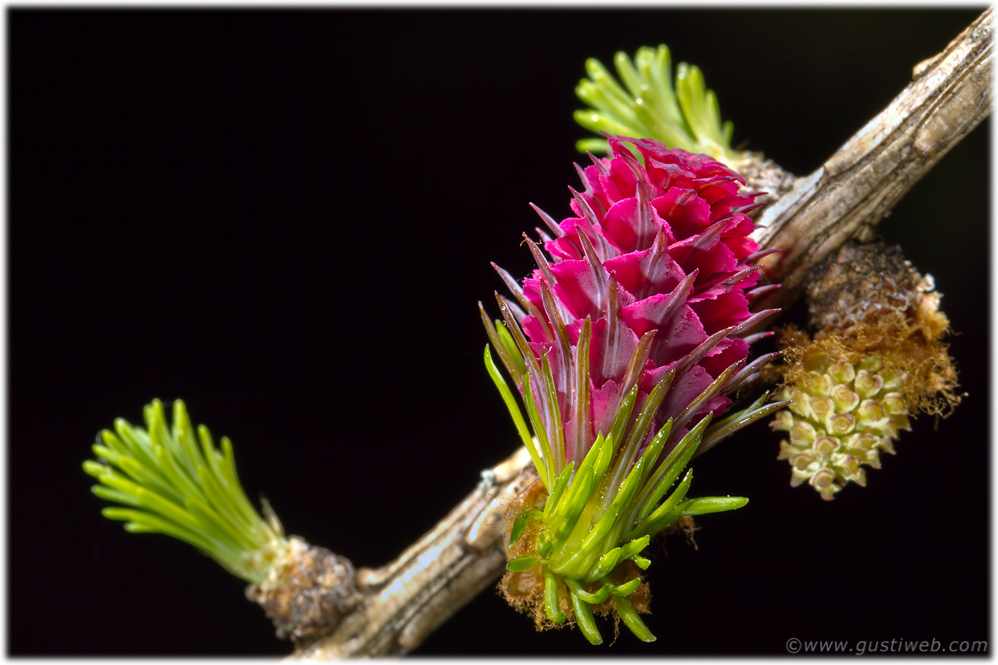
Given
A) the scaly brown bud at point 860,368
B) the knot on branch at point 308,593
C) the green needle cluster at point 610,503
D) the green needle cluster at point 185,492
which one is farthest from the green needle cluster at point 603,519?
the green needle cluster at point 185,492

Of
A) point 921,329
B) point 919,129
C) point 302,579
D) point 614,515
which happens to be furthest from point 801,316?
point 302,579

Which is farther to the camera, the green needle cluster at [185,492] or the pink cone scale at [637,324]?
the green needle cluster at [185,492]

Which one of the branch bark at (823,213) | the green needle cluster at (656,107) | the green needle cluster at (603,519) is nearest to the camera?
the green needle cluster at (603,519)

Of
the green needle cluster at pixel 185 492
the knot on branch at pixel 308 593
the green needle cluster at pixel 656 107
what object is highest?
the green needle cluster at pixel 656 107

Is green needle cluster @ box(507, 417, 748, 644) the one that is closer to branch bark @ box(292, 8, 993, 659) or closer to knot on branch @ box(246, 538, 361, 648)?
branch bark @ box(292, 8, 993, 659)

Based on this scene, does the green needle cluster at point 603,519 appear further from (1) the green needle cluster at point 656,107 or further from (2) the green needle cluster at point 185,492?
(2) the green needle cluster at point 185,492

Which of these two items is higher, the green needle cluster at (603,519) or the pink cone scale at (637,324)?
the pink cone scale at (637,324)

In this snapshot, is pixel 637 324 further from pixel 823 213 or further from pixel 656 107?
pixel 656 107
